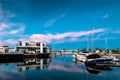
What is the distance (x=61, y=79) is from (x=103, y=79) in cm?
736

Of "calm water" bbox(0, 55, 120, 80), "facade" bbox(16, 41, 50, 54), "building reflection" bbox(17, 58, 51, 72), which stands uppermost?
"facade" bbox(16, 41, 50, 54)

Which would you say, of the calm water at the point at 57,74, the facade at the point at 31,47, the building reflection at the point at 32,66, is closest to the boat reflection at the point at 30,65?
the building reflection at the point at 32,66

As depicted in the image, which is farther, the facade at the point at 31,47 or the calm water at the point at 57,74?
the facade at the point at 31,47

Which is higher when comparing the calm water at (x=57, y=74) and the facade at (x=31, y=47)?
the facade at (x=31, y=47)

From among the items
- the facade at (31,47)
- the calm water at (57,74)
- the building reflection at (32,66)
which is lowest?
the calm water at (57,74)

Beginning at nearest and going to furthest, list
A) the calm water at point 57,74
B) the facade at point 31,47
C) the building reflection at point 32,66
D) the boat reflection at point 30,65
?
the calm water at point 57,74 < the building reflection at point 32,66 < the boat reflection at point 30,65 < the facade at point 31,47

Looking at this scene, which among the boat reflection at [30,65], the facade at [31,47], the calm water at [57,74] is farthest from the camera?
the facade at [31,47]

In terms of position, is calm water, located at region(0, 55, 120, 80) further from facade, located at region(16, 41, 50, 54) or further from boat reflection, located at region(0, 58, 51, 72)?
facade, located at region(16, 41, 50, 54)

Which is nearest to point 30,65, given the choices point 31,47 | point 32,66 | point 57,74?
point 32,66

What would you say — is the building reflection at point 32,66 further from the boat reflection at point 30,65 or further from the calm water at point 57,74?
the calm water at point 57,74

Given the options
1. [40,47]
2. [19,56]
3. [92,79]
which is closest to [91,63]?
[92,79]

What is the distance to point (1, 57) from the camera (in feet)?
310

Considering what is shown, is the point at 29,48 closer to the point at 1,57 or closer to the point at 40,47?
the point at 40,47

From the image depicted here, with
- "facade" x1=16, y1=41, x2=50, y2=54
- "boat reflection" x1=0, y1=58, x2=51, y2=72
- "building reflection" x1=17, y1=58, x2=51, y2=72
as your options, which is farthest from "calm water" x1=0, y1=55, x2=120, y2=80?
"facade" x1=16, y1=41, x2=50, y2=54
